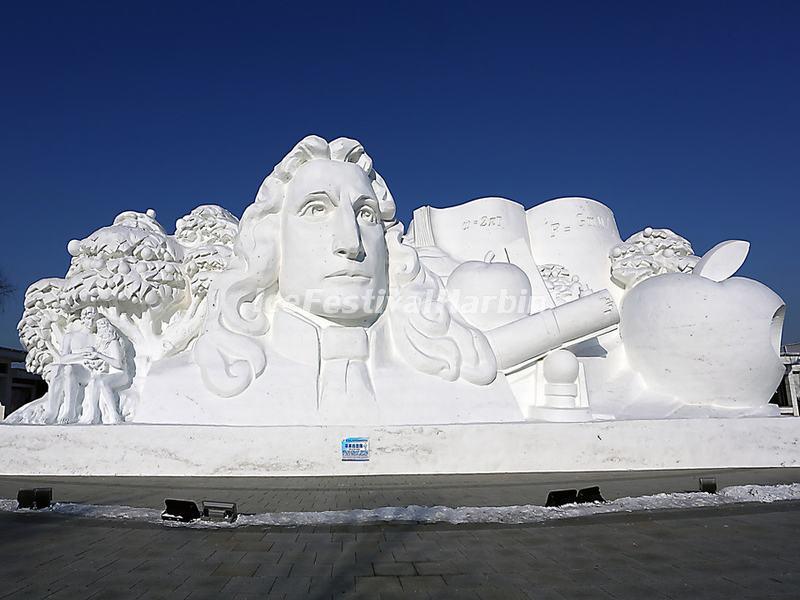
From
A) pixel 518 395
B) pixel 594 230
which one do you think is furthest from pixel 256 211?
pixel 594 230

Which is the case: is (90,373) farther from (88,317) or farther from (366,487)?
(366,487)

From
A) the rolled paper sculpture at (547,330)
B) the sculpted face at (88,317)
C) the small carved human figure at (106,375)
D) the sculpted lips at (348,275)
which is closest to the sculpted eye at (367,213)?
the sculpted lips at (348,275)

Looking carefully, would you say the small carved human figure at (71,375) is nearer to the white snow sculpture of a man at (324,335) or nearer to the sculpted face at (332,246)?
the white snow sculpture of a man at (324,335)

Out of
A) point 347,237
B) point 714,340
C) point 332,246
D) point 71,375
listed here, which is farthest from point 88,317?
point 714,340

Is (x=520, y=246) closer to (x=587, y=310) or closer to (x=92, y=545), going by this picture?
(x=587, y=310)

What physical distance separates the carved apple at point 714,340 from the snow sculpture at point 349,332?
0.7 inches

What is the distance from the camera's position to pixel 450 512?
3.83 metres

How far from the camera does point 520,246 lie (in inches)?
412

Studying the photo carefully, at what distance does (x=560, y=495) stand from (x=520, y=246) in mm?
6964

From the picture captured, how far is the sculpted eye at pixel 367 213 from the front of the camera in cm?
686

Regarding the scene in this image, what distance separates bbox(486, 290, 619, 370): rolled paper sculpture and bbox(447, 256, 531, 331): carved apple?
422 mm

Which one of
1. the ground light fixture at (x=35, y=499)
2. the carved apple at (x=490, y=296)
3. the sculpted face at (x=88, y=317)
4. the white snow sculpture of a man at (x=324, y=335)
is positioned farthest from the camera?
the sculpted face at (x=88, y=317)

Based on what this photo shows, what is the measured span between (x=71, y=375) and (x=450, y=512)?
5006 millimetres

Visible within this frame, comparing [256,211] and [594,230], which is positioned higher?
[594,230]
